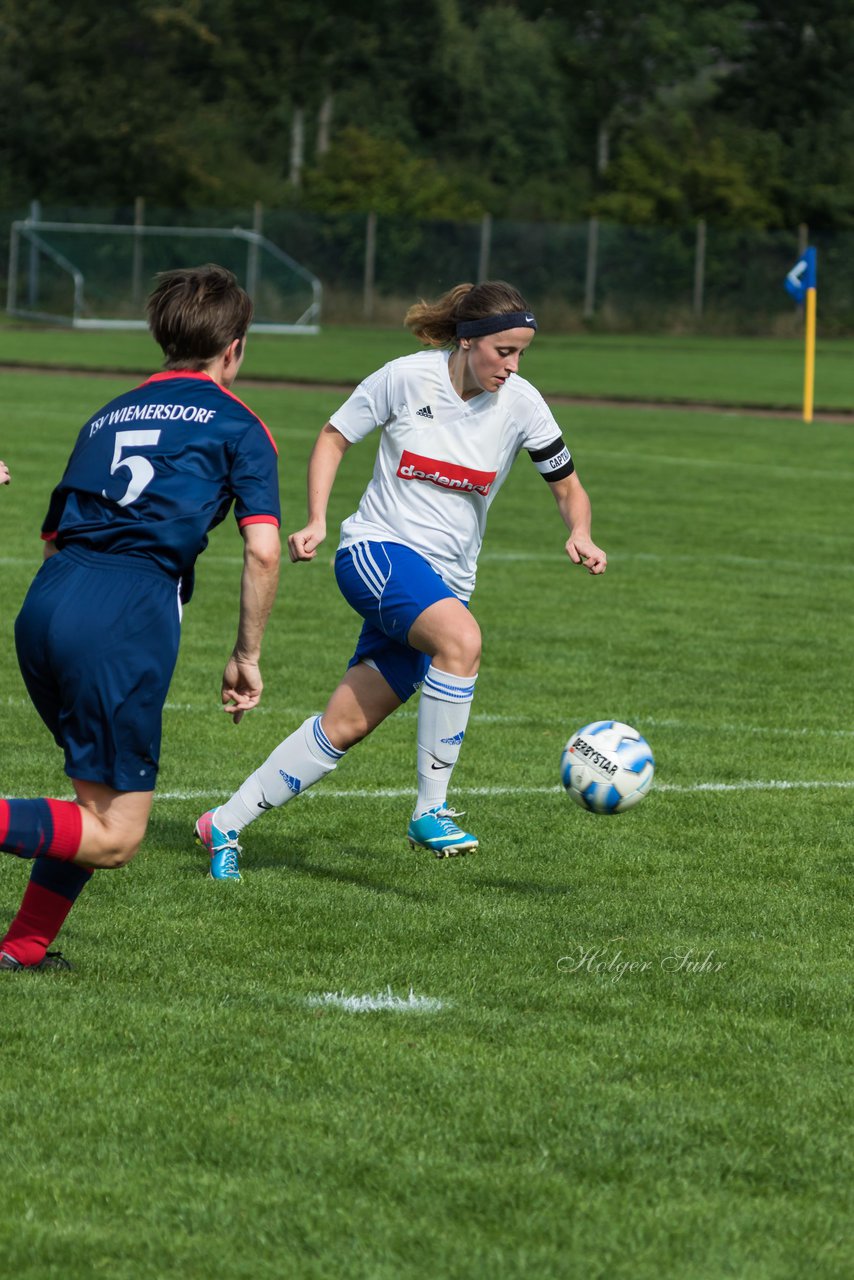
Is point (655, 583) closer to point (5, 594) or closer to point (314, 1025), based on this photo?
point (5, 594)

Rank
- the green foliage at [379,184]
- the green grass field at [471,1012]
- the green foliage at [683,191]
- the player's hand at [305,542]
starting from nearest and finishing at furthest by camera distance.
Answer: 1. the green grass field at [471,1012]
2. the player's hand at [305,542]
3. the green foliage at [379,184]
4. the green foliage at [683,191]

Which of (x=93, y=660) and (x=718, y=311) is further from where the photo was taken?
(x=718, y=311)

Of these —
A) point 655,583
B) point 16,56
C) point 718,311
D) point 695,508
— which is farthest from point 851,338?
point 655,583

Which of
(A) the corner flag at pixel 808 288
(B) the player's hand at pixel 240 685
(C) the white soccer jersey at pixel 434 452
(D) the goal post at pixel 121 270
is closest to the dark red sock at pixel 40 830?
(B) the player's hand at pixel 240 685

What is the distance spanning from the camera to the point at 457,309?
20.7ft

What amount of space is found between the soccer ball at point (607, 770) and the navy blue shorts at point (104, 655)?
1.82 m

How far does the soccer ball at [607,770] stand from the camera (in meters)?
6.15

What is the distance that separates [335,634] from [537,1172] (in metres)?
7.27

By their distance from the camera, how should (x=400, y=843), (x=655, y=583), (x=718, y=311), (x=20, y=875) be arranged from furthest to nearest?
(x=718, y=311) < (x=655, y=583) < (x=400, y=843) < (x=20, y=875)

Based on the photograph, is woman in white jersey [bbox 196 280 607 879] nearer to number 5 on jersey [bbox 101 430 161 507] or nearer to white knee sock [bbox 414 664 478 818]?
white knee sock [bbox 414 664 478 818]

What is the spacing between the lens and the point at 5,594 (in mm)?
11641

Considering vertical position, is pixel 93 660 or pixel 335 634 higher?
pixel 93 660

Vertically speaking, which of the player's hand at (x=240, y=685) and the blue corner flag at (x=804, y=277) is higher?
the blue corner flag at (x=804, y=277)

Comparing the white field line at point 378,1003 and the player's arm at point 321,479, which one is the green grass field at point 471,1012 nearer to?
the white field line at point 378,1003
